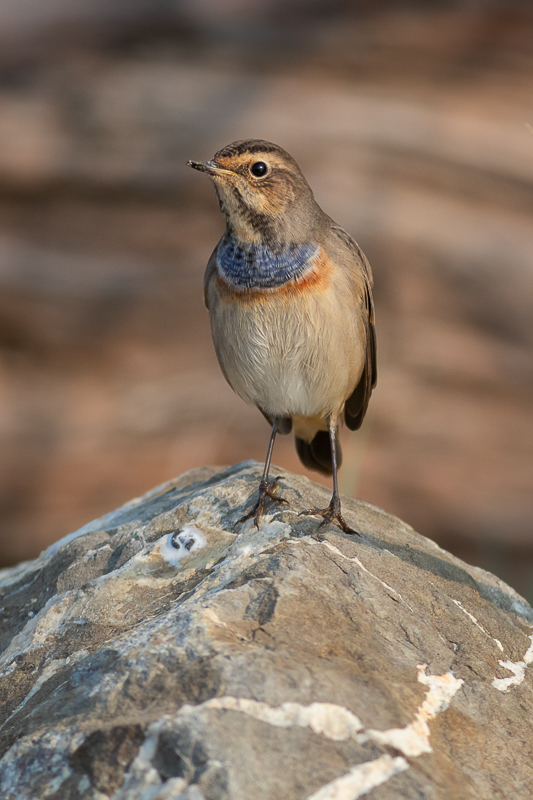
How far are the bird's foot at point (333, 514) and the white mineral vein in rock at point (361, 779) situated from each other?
136cm

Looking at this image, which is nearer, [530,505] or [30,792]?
[30,792]

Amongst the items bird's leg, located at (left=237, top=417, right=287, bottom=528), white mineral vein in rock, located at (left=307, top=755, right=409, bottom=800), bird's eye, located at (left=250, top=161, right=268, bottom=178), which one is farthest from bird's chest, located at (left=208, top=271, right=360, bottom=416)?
white mineral vein in rock, located at (left=307, top=755, right=409, bottom=800)

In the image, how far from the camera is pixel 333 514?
3.69m

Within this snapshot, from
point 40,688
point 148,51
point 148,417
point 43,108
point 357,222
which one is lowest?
point 148,417

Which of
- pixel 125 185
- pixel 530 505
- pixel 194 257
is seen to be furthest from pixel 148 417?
pixel 530 505

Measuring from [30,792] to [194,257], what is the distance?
5.87 meters

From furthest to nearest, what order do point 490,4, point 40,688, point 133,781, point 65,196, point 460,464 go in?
point 460,464 → point 65,196 → point 490,4 → point 40,688 → point 133,781

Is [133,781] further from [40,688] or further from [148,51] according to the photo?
[148,51]

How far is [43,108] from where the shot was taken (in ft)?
23.8

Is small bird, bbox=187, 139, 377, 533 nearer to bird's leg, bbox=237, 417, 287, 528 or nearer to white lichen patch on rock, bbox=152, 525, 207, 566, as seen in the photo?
bird's leg, bbox=237, 417, 287, 528

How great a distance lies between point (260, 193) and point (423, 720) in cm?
264

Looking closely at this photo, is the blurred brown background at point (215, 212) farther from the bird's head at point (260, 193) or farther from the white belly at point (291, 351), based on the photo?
the bird's head at point (260, 193)

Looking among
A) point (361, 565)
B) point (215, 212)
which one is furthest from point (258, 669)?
point (215, 212)

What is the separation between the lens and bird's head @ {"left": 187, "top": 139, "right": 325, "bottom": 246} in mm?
3908
